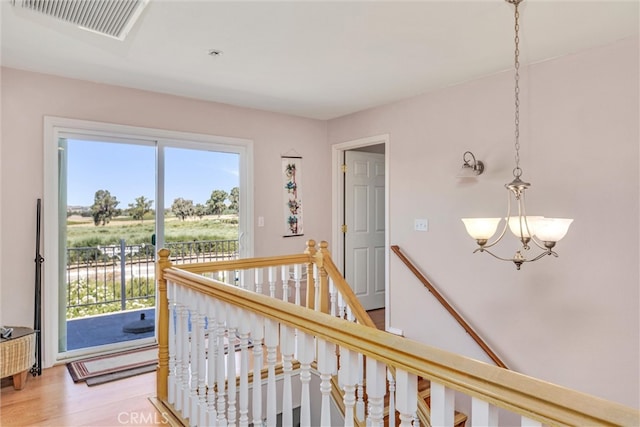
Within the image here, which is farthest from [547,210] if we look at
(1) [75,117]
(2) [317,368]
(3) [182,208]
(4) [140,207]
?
(1) [75,117]

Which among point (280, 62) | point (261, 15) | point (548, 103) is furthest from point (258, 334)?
point (548, 103)

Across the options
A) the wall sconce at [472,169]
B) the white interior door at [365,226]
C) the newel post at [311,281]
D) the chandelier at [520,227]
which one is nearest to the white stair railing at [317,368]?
the newel post at [311,281]

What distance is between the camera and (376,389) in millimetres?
1064

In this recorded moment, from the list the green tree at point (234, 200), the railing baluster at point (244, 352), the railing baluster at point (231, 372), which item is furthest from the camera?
the green tree at point (234, 200)

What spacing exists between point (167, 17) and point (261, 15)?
1.69 ft

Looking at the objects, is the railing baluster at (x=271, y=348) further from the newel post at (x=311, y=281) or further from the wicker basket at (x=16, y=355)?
the wicker basket at (x=16, y=355)

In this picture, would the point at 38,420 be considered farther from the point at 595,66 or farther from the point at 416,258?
the point at 595,66

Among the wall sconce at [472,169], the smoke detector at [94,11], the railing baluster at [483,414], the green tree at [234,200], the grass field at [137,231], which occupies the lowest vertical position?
the railing baluster at [483,414]

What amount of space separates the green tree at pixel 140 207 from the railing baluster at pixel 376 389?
300cm

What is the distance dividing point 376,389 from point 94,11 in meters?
2.27

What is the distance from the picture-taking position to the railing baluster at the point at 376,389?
1060 mm

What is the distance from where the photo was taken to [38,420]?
7.36ft

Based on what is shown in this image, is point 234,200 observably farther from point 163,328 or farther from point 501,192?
point 501,192

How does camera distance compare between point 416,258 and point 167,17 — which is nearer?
point 167,17
